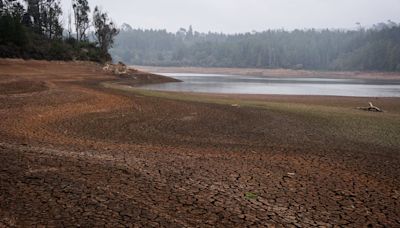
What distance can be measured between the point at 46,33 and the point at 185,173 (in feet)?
241

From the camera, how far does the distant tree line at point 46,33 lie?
47.7 m

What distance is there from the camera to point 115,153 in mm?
11062

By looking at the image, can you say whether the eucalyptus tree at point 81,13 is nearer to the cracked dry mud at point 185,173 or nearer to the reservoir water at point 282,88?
the reservoir water at point 282,88

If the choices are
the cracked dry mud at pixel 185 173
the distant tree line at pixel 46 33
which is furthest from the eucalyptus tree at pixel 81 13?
the cracked dry mud at pixel 185 173

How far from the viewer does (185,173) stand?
957 centimetres

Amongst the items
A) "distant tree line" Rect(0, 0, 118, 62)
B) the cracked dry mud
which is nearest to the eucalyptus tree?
"distant tree line" Rect(0, 0, 118, 62)

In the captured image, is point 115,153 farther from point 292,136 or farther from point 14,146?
point 292,136

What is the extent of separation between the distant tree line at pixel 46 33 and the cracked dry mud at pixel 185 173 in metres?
33.9

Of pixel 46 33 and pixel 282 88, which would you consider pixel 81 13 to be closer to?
pixel 46 33

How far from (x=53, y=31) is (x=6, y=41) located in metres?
27.6

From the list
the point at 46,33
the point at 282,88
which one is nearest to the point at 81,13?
the point at 46,33

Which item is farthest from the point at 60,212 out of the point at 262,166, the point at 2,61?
the point at 2,61

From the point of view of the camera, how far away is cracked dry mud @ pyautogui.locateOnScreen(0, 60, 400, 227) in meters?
7.00

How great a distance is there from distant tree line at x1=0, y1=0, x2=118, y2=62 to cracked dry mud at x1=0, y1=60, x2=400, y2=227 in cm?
3386
